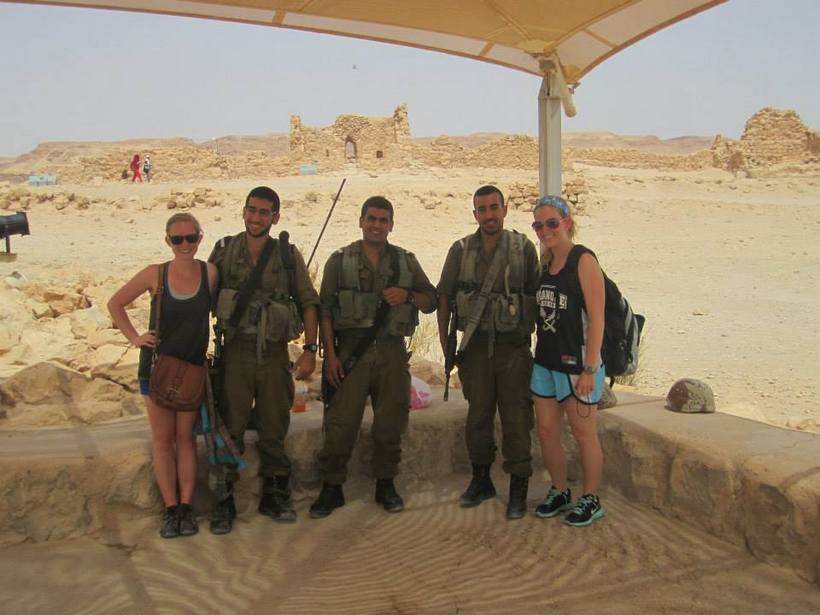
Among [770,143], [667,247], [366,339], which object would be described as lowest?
[667,247]

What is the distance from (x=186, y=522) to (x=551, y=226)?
7.36ft

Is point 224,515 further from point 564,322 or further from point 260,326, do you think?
point 564,322

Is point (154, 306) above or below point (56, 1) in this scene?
below

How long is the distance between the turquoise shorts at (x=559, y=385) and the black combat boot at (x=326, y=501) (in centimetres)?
117

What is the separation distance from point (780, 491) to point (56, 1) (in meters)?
4.08

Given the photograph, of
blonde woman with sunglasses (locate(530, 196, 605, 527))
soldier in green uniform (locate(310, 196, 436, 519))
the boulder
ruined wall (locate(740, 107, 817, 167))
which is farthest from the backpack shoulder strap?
ruined wall (locate(740, 107, 817, 167))

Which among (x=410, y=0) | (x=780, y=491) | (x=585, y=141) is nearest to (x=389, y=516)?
(x=780, y=491)

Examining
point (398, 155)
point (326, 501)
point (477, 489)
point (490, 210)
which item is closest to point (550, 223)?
point (490, 210)

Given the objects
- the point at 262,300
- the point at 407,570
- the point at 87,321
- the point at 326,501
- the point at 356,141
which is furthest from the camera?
the point at 356,141

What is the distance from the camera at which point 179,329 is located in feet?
11.1

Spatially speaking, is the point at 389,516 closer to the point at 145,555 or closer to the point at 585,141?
the point at 145,555

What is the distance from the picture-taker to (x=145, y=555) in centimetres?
339

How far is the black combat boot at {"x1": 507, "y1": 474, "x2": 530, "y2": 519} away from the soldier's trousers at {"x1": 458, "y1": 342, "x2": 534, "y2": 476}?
0.05m

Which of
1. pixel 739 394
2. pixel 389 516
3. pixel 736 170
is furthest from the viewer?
pixel 736 170
